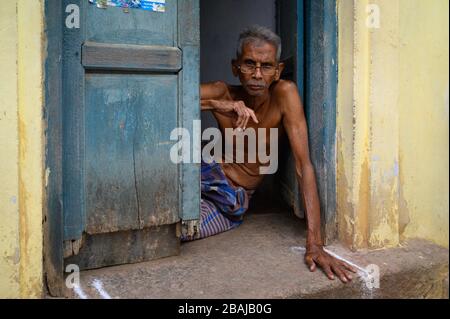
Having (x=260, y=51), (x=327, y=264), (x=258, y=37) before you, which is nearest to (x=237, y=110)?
(x=260, y=51)

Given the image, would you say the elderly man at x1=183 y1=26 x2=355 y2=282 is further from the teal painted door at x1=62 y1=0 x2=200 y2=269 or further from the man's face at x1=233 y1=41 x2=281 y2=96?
the teal painted door at x1=62 y1=0 x2=200 y2=269

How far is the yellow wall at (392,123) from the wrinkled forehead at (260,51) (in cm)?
48

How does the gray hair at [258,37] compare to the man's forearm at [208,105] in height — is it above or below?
above

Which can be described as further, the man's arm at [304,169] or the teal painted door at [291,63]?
the teal painted door at [291,63]

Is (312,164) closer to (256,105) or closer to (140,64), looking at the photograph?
(256,105)

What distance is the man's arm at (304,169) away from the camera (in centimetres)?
278

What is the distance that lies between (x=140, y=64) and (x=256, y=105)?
113 centimetres

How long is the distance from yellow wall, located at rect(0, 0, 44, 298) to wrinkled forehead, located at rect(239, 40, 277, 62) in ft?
4.75

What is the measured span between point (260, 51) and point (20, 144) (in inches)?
66.5

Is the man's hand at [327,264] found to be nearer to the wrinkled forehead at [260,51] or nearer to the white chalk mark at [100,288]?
the white chalk mark at [100,288]

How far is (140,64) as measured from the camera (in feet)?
8.32

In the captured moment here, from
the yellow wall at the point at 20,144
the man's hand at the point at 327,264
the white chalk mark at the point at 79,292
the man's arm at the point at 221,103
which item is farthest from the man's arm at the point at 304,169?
the yellow wall at the point at 20,144

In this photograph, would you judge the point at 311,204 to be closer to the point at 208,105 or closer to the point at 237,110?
the point at 237,110

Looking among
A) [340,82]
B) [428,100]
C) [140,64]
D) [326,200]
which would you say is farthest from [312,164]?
[140,64]
